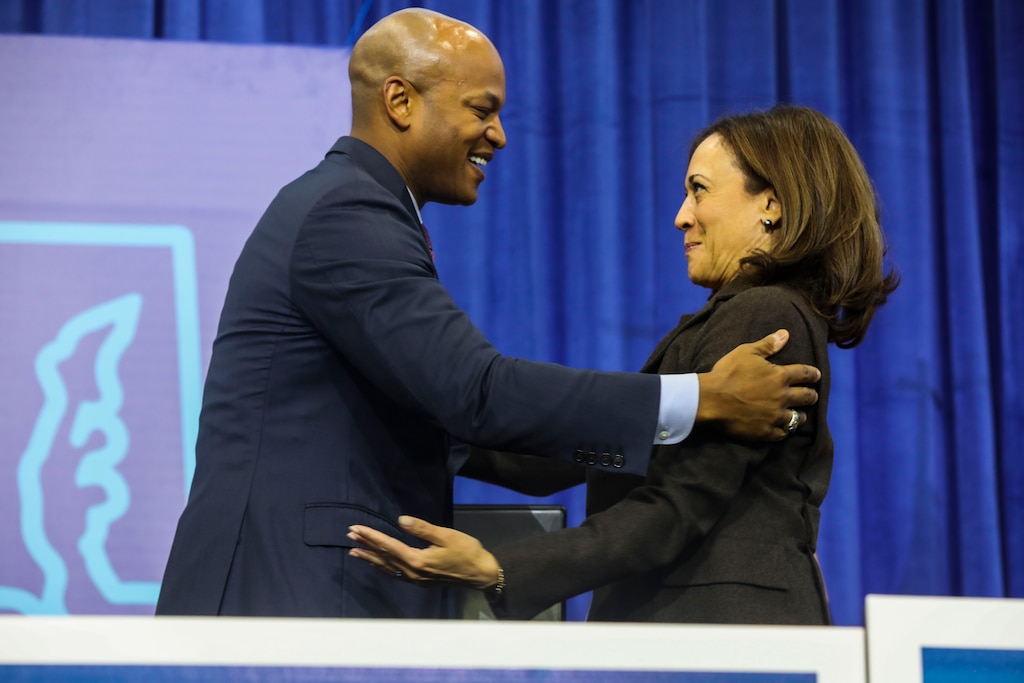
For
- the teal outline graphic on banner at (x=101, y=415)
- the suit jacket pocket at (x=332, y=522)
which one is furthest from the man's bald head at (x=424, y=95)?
the teal outline graphic on banner at (x=101, y=415)

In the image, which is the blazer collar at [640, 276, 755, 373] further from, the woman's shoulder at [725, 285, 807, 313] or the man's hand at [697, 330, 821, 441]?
the man's hand at [697, 330, 821, 441]

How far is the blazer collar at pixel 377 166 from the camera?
4.76 feet

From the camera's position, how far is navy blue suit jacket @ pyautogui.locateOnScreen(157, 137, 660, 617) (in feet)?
4.02

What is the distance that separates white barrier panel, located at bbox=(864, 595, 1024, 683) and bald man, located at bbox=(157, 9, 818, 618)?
557 millimetres

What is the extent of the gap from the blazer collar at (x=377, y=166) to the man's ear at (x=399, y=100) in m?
0.06

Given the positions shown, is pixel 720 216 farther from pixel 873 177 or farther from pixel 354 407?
pixel 873 177

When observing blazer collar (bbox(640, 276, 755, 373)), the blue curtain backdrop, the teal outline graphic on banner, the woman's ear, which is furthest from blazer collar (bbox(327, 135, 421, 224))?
the blue curtain backdrop

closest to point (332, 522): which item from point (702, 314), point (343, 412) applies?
point (343, 412)

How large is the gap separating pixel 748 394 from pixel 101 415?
1514mm

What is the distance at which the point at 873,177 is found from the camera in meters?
3.04

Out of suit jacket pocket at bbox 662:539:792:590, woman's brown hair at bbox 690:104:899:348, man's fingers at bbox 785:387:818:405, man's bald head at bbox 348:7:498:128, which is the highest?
man's bald head at bbox 348:7:498:128

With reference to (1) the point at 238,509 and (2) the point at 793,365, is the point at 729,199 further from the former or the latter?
(1) the point at 238,509

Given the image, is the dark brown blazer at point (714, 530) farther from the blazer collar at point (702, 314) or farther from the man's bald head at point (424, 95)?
the man's bald head at point (424, 95)

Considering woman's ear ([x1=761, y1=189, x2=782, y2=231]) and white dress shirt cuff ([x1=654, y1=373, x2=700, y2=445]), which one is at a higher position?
woman's ear ([x1=761, y1=189, x2=782, y2=231])
